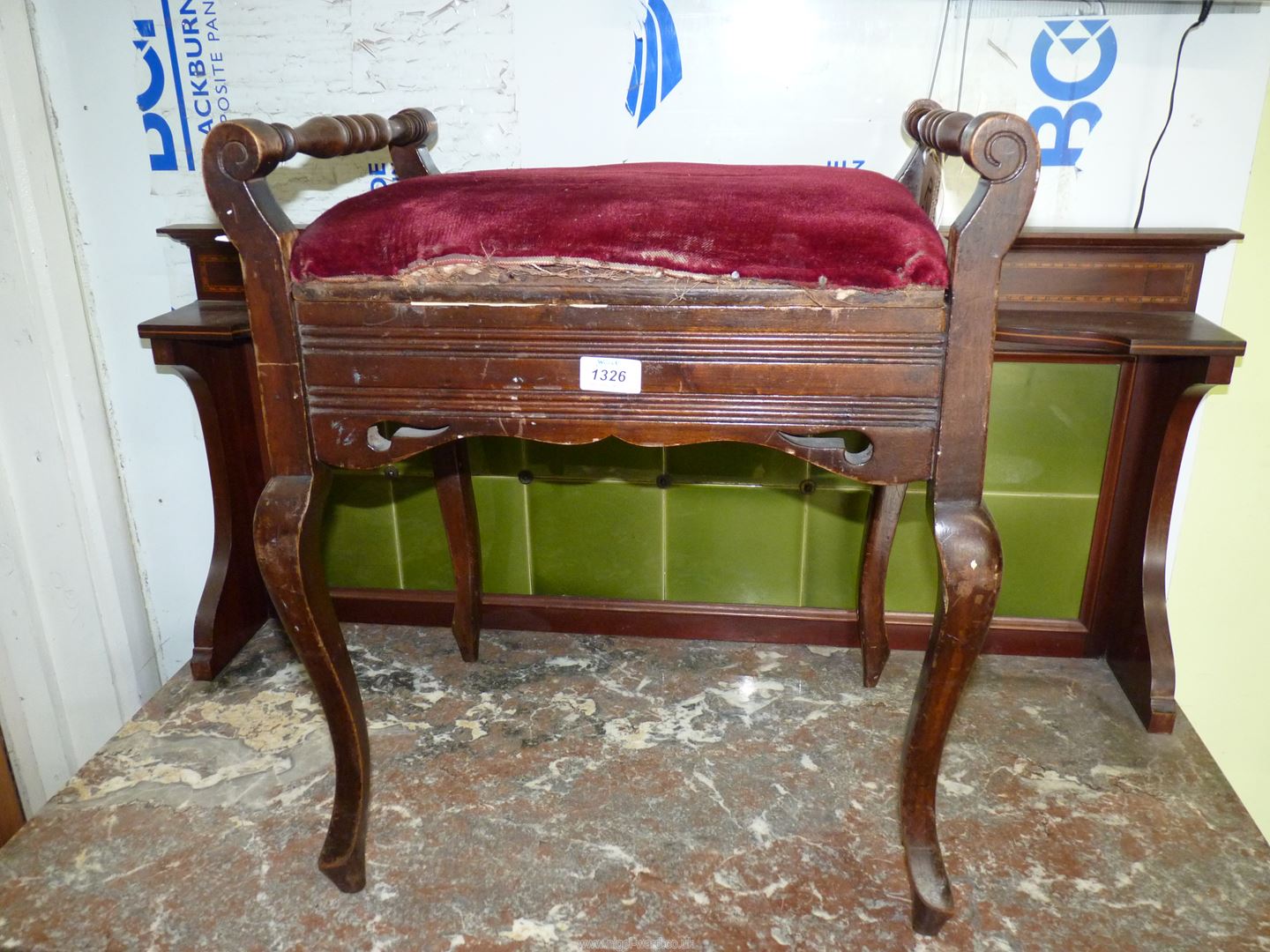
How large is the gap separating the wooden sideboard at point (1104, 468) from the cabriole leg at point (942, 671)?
484mm

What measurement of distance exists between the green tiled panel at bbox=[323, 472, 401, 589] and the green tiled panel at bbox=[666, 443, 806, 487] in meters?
0.49

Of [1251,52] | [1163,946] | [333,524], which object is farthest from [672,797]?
[1251,52]

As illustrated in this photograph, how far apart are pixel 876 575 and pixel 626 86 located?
2.61 ft

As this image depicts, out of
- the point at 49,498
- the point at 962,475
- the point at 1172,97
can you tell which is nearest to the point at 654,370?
the point at 962,475

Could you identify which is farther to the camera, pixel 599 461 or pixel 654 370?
pixel 599 461

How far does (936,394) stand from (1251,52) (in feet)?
2.78

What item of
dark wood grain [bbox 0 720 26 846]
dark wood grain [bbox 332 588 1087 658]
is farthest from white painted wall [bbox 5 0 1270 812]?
dark wood grain [bbox 0 720 26 846]

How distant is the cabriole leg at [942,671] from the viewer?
908 millimetres

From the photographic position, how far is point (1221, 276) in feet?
4.61

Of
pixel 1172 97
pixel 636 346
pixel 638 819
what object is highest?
pixel 1172 97

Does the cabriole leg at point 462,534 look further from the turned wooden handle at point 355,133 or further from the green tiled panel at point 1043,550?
the green tiled panel at point 1043,550

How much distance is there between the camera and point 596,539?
5.30ft

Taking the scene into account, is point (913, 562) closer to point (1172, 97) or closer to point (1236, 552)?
point (1236, 552)

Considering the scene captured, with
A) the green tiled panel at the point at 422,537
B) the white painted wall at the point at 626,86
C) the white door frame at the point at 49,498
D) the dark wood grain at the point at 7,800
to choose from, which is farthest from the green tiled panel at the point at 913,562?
the dark wood grain at the point at 7,800
